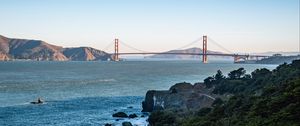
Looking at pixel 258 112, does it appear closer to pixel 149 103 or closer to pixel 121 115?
pixel 121 115

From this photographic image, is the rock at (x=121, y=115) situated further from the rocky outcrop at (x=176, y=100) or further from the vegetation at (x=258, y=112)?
the vegetation at (x=258, y=112)

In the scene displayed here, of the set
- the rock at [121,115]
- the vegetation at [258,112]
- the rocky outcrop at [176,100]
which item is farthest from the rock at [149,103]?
the vegetation at [258,112]

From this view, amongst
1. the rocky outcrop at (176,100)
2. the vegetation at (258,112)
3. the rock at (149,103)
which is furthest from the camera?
the rock at (149,103)

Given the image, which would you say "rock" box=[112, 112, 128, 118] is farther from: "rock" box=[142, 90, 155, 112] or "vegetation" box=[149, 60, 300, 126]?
"vegetation" box=[149, 60, 300, 126]

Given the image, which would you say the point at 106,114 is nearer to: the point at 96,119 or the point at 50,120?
the point at 96,119

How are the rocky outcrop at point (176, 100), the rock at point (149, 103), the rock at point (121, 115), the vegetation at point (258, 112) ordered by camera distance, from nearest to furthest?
the vegetation at point (258, 112) < the rock at point (121, 115) < the rocky outcrop at point (176, 100) < the rock at point (149, 103)

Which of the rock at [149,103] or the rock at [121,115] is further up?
the rock at [149,103]

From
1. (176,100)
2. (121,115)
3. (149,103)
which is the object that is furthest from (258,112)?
(149,103)

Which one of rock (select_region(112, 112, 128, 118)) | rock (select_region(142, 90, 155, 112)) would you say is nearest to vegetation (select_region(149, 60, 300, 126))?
rock (select_region(112, 112, 128, 118))

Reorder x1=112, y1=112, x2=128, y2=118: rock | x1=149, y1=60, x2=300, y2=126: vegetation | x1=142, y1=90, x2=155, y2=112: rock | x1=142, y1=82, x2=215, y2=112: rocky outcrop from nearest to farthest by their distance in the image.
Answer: x1=149, y1=60, x2=300, y2=126: vegetation < x1=112, y1=112, x2=128, y2=118: rock < x1=142, y1=82, x2=215, y2=112: rocky outcrop < x1=142, y1=90, x2=155, y2=112: rock
